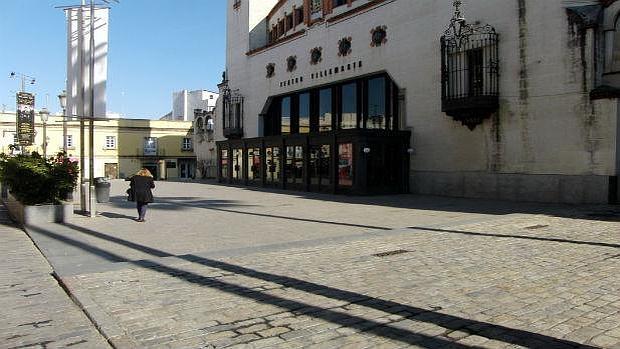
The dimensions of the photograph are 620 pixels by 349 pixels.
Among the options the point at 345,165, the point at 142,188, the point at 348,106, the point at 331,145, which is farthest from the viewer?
the point at 348,106

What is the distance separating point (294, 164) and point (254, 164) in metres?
5.69

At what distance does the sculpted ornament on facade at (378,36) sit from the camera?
27.5 meters

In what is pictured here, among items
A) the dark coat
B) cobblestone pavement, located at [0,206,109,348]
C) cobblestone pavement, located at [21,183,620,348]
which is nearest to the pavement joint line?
cobblestone pavement, located at [21,183,620,348]

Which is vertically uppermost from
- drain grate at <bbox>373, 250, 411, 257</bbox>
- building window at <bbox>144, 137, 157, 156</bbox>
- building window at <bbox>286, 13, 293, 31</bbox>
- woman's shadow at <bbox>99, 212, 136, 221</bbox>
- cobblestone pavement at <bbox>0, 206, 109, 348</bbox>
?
building window at <bbox>286, 13, 293, 31</bbox>

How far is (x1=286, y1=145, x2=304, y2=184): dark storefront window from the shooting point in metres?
29.2

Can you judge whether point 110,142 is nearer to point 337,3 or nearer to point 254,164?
point 254,164

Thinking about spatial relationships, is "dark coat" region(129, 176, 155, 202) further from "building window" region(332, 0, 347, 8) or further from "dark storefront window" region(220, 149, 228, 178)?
"dark storefront window" region(220, 149, 228, 178)

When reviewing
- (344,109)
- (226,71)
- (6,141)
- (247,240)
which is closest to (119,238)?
(247,240)

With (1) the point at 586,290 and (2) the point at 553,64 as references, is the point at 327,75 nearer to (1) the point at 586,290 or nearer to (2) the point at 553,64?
(2) the point at 553,64

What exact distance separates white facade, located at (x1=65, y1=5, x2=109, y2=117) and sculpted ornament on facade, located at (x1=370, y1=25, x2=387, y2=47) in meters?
15.7

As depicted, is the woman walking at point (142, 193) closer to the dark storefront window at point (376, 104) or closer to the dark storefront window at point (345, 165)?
the dark storefront window at point (345, 165)

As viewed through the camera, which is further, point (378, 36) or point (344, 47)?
point (344, 47)

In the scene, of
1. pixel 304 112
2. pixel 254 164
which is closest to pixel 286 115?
pixel 304 112

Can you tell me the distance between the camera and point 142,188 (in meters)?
14.3
